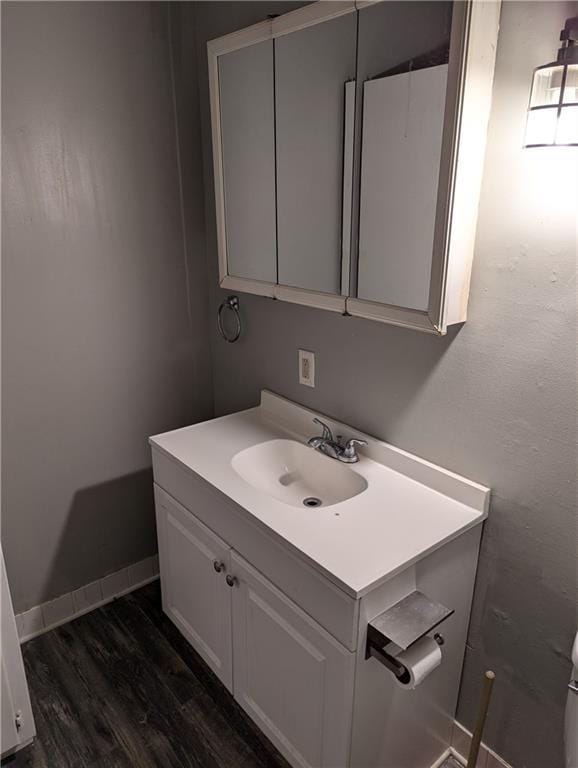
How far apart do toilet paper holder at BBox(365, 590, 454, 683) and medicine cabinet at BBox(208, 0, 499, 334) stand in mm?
619

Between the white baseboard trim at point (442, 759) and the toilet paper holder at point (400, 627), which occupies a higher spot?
the toilet paper holder at point (400, 627)

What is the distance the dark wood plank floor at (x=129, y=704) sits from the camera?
5.38ft

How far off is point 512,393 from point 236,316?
1.09 m

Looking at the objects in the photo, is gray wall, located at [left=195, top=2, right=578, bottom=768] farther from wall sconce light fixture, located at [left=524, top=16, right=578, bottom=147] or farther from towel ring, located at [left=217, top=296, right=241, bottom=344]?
towel ring, located at [left=217, top=296, right=241, bottom=344]

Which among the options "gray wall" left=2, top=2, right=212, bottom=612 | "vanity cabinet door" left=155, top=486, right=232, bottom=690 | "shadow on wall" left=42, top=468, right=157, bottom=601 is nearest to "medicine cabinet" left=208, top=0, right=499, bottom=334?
"gray wall" left=2, top=2, right=212, bottom=612

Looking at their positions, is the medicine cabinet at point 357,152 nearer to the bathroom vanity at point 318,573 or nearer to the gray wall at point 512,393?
the gray wall at point 512,393

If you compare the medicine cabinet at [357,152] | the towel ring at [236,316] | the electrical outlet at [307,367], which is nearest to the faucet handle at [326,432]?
the electrical outlet at [307,367]

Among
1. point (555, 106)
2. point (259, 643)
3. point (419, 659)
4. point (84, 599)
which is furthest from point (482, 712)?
point (84, 599)

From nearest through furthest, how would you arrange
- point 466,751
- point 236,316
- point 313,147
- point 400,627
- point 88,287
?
1. point 400,627
2. point 313,147
3. point 466,751
4. point 88,287
5. point 236,316

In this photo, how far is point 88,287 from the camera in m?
1.87

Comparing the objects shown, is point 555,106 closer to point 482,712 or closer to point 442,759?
point 482,712

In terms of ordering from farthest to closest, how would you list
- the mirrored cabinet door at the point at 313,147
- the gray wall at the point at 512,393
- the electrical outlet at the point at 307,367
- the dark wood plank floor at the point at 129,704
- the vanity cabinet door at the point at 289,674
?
1. the electrical outlet at the point at 307,367
2. the dark wood plank floor at the point at 129,704
3. the mirrored cabinet door at the point at 313,147
4. the vanity cabinet door at the point at 289,674
5. the gray wall at the point at 512,393

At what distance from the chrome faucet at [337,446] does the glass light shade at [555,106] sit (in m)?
0.90

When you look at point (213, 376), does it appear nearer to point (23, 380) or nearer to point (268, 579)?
point (23, 380)
